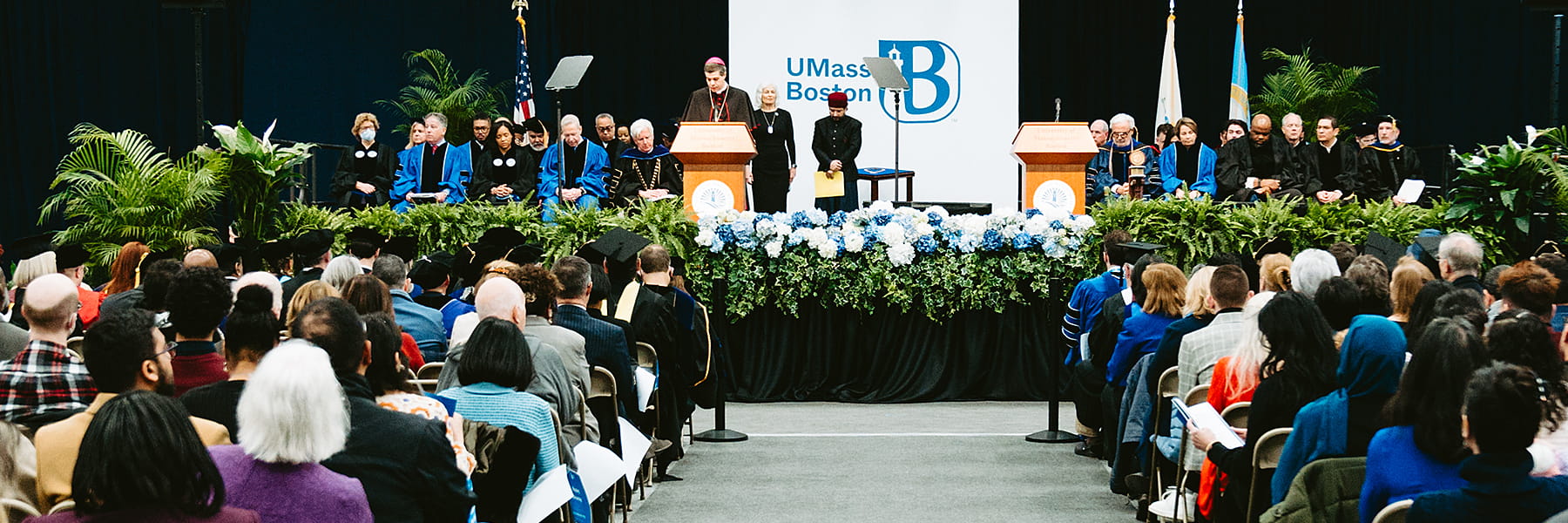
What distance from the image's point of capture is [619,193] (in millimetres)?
11555

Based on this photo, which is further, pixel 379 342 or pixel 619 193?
pixel 619 193

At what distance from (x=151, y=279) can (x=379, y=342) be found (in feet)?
7.17

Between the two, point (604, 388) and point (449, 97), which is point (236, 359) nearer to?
point (604, 388)

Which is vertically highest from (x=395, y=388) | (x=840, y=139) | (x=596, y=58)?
(x=596, y=58)

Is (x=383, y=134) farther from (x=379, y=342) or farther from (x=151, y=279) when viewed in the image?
(x=379, y=342)

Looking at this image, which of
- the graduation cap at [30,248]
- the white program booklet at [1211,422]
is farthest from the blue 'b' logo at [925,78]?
the white program booklet at [1211,422]

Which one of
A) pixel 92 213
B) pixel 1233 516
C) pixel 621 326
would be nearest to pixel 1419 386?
pixel 1233 516

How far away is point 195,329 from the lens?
370cm

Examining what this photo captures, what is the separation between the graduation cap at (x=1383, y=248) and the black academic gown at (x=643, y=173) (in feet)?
18.1

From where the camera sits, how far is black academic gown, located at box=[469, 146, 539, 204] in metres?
11.6

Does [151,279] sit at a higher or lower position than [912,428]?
higher

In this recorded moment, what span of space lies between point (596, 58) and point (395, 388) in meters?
13.0

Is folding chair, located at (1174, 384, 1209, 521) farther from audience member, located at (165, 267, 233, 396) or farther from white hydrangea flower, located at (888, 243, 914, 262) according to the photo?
white hydrangea flower, located at (888, 243, 914, 262)

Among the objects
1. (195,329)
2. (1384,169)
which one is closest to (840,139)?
(1384,169)
